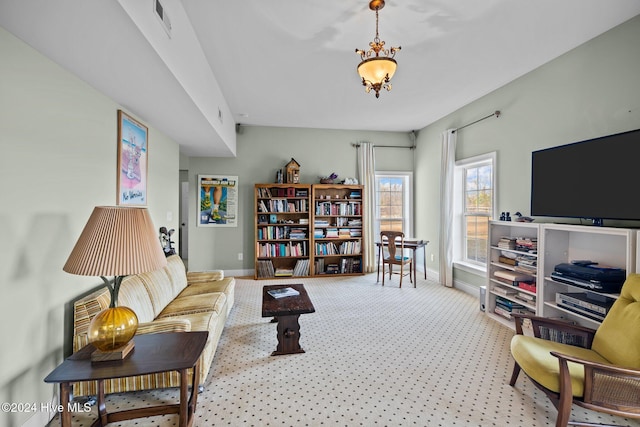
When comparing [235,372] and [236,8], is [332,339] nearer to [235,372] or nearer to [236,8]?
[235,372]

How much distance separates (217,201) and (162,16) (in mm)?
4151

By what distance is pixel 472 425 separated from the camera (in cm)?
188

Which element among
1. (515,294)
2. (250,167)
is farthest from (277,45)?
(515,294)

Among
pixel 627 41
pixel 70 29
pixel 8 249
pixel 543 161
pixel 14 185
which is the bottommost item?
pixel 8 249

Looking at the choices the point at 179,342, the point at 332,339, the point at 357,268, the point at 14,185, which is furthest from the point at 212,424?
the point at 357,268

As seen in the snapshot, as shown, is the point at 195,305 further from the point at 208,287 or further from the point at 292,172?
the point at 292,172

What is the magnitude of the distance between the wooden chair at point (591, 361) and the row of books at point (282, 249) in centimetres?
388

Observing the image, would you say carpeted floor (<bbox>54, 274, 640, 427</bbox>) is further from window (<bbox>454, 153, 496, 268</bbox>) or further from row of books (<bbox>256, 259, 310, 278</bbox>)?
row of books (<bbox>256, 259, 310, 278</bbox>)

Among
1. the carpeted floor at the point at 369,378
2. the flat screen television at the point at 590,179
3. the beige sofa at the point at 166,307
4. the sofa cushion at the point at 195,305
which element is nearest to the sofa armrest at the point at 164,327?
the beige sofa at the point at 166,307

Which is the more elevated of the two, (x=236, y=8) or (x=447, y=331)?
(x=236, y=8)

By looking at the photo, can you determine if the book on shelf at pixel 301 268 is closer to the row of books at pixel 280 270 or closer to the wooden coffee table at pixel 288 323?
the row of books at pixel 280 270

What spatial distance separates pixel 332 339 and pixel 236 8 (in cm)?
311

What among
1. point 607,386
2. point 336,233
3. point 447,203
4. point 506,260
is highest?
point 447,203

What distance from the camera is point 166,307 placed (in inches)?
116
